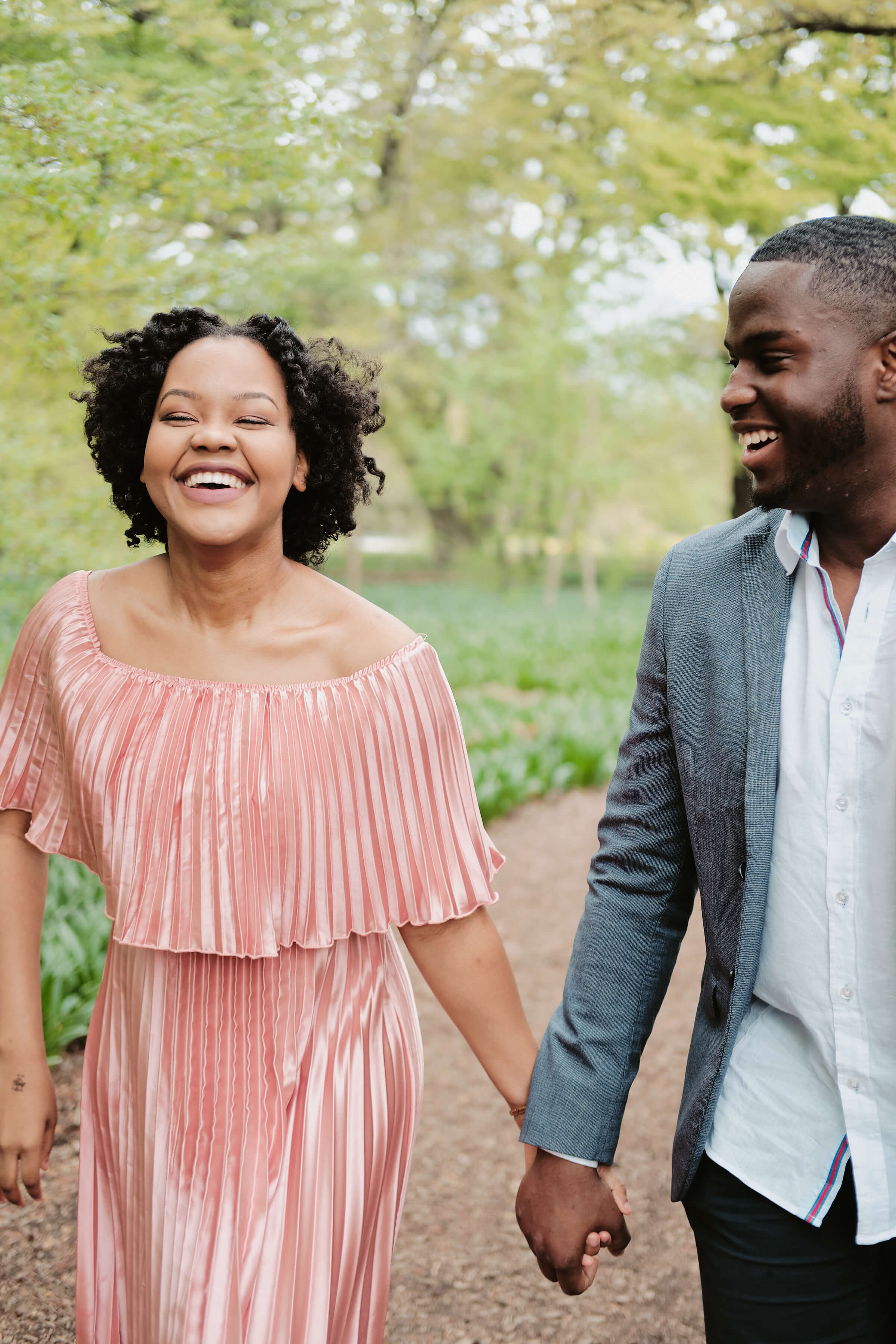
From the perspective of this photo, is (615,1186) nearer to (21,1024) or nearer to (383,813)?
(383,813)

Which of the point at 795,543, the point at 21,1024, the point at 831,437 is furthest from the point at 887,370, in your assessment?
the point at 21,1024

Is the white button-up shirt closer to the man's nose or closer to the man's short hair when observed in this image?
the man's nose

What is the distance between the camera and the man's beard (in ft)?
5.17

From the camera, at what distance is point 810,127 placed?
4402 millimetres

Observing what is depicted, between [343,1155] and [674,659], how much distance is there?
0.94 metres

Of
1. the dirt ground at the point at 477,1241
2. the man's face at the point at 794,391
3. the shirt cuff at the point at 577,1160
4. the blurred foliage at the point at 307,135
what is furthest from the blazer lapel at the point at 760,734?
the blurred foliage at the point at 307,135

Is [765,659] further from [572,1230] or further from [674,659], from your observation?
[572,1230]

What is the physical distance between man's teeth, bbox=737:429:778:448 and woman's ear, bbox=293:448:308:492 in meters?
0.77

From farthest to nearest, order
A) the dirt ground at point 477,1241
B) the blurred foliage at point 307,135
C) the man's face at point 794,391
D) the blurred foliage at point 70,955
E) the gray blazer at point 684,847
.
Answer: the blurred foliage at point 70,955, the blurred foliage at point 307,135, the dirt ground at point 477,1241, the gray blazer at point 684,847, the man's face at point 794,391

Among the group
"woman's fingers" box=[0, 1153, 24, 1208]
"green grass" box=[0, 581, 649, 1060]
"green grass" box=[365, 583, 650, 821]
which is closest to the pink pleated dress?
"woman's fingers" box=[0, 1153, 24, 1208]

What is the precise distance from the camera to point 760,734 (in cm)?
167

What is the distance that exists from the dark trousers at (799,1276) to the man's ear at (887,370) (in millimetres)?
1074

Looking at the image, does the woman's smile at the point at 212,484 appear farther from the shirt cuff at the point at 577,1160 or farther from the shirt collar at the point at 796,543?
the shirt cuff at the point at 577,1160

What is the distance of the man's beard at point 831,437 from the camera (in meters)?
1.58
